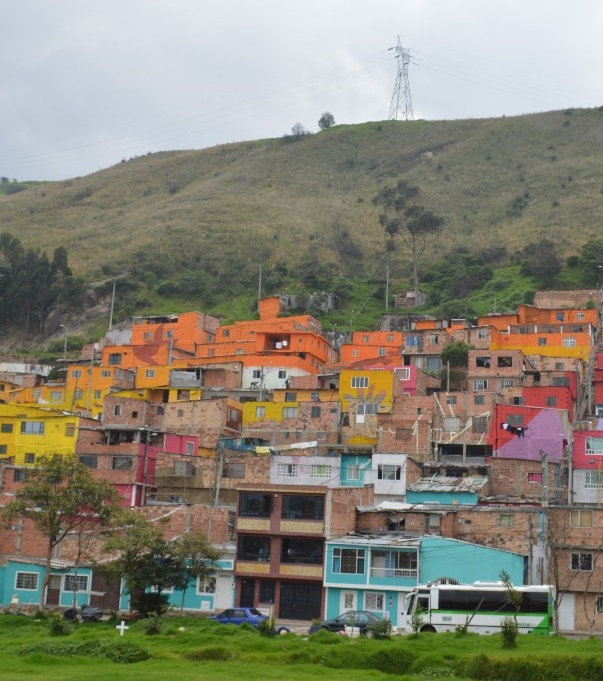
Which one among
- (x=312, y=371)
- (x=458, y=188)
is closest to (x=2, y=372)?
(x=312, y=371)

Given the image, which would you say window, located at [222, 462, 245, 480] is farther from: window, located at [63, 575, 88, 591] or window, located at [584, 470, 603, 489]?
window, located at [584, 470, 603, 489]

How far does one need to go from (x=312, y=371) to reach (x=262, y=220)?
73.0 m

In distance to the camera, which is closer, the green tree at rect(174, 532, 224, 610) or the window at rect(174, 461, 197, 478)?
the green tree at rect(174, 532, 224, 610)

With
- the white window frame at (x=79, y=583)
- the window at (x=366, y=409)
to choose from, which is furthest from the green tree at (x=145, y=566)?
the window at (x=366, y=409)

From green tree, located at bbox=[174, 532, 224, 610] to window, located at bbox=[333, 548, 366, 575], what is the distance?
6121 millimetres

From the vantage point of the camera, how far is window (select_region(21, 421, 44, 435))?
78312mm

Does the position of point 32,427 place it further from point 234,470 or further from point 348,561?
point 348,561

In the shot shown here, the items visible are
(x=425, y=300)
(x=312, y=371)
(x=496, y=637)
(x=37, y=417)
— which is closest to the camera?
(x=496, y=637)

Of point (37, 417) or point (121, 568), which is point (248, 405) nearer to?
point (37, 417)

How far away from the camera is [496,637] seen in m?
41.0

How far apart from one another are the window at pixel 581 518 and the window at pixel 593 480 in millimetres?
12988

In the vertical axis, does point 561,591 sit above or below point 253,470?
below

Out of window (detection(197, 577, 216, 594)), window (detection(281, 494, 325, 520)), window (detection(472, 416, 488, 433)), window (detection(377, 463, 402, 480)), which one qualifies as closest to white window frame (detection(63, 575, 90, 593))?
window (detection(197, 577, 216, 594))

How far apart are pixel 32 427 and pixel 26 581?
22.4 metres
